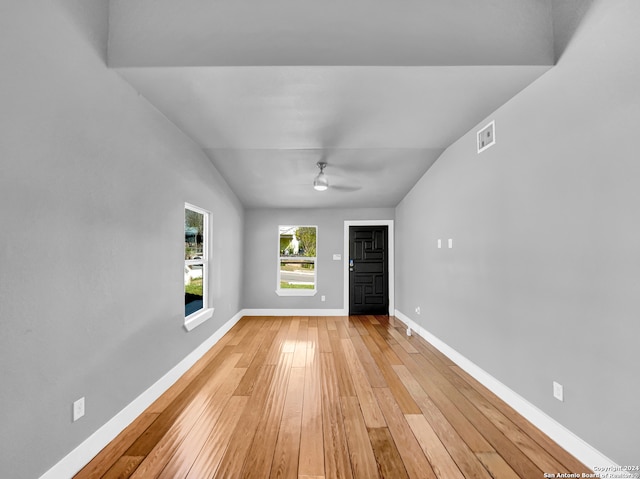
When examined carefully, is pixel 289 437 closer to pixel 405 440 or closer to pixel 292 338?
pixel 405 440

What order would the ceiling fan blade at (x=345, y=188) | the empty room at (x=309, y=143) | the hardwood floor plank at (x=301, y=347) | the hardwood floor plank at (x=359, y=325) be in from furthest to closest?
the ceiling fan blade at (x=345, y=188) → the hardwood floor plank at (x=359, y=325) → the hardwood floor plank at (x=301, y=347) → the empty room at (x=309, y=143)

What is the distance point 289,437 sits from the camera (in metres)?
2.08

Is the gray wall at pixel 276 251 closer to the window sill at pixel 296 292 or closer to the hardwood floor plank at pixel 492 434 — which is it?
the window sill at pixel 296 292

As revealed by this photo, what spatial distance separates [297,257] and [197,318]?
9.36 ft

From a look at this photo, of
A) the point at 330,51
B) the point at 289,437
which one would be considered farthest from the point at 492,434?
the point at 330,51

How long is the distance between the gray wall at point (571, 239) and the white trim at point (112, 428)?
2.96m

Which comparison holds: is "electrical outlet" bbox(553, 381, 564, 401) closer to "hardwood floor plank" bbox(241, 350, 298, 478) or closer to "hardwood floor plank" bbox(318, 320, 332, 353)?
"hardwood floor plank" bbox(241, 350, 298, 478)

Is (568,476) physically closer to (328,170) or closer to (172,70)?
(172,70)

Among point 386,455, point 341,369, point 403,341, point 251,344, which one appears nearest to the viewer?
point 386,455

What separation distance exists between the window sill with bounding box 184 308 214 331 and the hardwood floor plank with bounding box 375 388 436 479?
81.0 inches

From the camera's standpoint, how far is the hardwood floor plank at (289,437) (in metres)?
1.77

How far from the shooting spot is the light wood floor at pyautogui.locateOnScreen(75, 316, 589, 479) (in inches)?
70.4

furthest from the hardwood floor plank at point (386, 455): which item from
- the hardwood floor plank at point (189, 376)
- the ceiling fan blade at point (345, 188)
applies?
the ceiling fan blade at point (345, 188)

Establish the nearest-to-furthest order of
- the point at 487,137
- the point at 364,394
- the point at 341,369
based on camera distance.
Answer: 1. the point at 364,394
2. the point at 487,137
3. the point at 341,369
